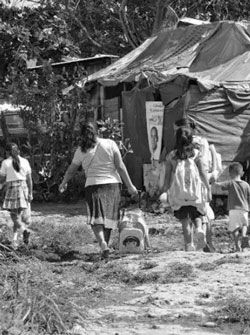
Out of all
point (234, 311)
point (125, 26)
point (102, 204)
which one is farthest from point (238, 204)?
point (125, 26)

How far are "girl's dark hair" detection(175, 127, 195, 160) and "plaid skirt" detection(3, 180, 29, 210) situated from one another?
9.12 feet

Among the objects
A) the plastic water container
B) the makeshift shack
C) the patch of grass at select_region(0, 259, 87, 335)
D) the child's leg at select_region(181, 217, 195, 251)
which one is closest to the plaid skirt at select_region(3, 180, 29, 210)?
the plastic water container

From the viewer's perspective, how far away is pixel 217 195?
14.7 metres

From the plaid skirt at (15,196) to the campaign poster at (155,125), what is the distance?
5.43 metres

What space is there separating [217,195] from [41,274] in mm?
8711

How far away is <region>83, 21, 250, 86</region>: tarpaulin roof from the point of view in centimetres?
1542

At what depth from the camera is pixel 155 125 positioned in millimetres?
15906

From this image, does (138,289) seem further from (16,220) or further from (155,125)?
(155,125)

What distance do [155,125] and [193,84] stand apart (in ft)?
4.30

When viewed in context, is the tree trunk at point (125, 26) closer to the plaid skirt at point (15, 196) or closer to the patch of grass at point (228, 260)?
the plaid skirt at point (15, 196)

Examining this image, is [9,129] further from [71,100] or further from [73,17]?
[73,17]

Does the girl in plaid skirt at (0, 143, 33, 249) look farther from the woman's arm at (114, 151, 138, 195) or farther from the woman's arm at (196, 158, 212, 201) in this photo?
the woman's arm at (196, 158, 212, 201)

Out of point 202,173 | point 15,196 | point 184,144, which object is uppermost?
point 184,144

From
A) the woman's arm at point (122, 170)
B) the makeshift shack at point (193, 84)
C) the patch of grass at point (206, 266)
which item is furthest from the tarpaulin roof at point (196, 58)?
the patch of grass at point (206, 266)
